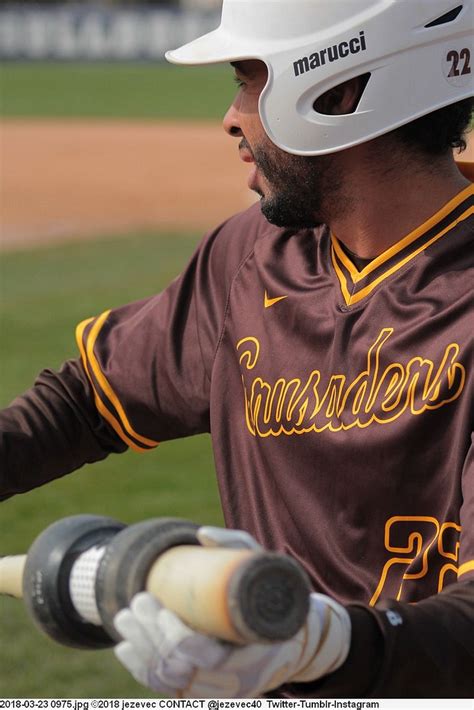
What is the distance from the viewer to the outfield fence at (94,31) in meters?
43.3

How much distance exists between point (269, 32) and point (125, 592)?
5.12ft

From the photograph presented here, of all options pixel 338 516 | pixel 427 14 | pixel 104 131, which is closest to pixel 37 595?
pixel 338 516

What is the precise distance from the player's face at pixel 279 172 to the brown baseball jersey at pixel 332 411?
15 cm

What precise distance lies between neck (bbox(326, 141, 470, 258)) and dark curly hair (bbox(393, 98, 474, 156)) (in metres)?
0.03

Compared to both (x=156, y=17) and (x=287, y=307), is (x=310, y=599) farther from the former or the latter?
(x=156, y=17)

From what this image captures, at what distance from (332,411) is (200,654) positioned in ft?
3.60

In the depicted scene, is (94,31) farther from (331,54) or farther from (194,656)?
(194,656)

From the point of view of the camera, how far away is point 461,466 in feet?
8.35

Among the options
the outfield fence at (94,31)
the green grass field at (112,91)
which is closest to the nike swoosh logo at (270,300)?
the green grass field at (112,91)

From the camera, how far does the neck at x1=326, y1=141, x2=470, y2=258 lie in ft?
9.50

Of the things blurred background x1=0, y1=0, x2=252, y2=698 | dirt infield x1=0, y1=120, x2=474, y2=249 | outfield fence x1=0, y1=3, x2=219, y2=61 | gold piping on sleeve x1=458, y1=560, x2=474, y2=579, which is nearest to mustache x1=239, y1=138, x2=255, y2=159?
gold piping on sleeve x1=458, y1=560, x2=474, y2=579

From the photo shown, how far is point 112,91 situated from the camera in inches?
1328
